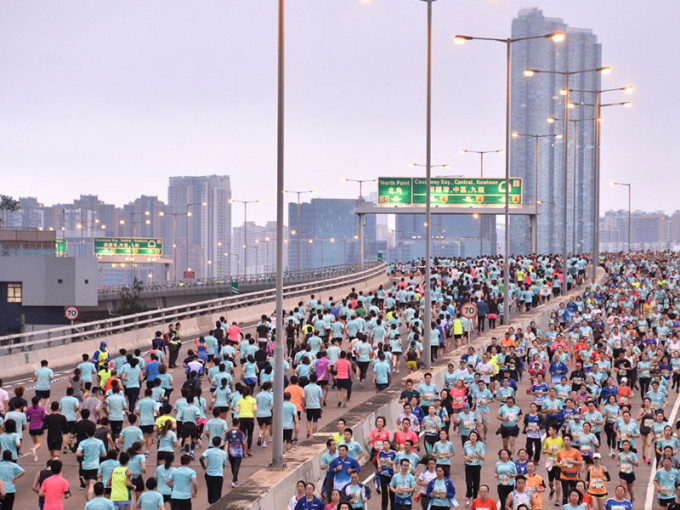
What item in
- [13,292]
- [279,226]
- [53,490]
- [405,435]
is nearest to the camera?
[53,490]

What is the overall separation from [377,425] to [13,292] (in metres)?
67.5

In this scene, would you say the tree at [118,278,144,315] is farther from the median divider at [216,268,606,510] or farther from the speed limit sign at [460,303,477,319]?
the median divider at [216,268,606,510]

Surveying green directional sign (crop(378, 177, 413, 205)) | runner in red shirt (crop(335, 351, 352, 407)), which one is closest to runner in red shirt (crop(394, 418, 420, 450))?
runner in red shirt (crop(335, 351, 352, 407))

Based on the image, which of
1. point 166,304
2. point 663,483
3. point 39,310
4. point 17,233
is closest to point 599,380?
point 663,483

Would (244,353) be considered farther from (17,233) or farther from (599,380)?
(17,233)

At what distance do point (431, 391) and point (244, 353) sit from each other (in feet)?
17.7

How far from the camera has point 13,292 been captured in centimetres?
7806

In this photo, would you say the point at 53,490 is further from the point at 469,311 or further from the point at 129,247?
the point at 129,247

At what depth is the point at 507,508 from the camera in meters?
12.5

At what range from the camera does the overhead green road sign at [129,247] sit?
118 m

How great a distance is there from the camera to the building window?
7800 cm

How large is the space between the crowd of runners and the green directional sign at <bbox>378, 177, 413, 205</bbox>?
36.0 metres

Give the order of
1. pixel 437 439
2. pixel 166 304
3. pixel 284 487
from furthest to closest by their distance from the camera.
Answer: pixel 166 304, pixel 437 439, pixel 284 487

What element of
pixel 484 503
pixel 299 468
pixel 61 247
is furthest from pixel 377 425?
pixel 61 247
